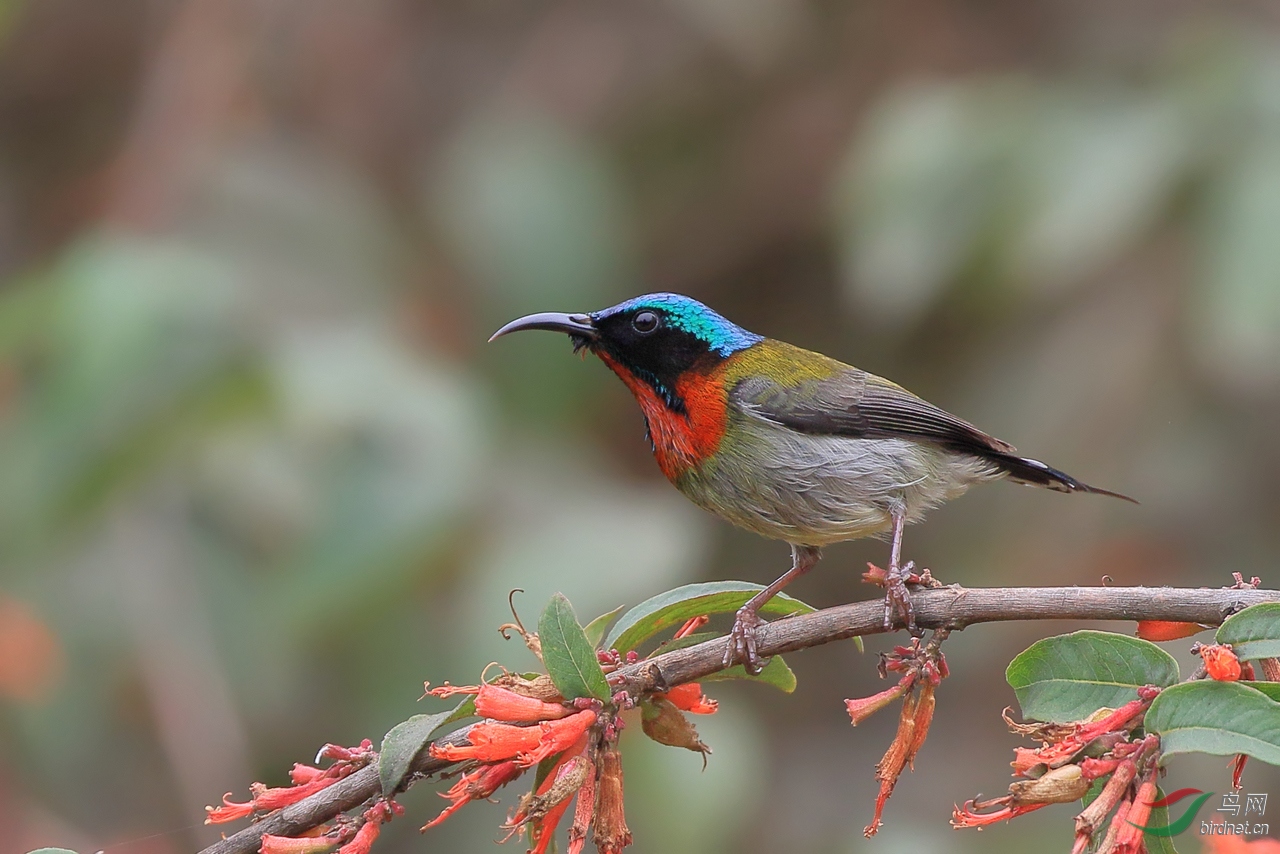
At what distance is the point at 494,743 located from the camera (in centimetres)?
235

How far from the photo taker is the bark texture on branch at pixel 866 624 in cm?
241

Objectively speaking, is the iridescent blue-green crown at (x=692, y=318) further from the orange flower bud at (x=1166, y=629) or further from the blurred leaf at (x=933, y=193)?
the orange flower bud at (x=1166, y=629)

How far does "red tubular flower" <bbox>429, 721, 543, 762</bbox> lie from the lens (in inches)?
92.5

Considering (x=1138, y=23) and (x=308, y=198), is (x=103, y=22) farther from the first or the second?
(x=1138, y=23)

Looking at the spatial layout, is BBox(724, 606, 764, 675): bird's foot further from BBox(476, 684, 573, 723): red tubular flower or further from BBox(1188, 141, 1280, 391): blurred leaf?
BBox(1188, 141, 1280, 391): blurred leaf

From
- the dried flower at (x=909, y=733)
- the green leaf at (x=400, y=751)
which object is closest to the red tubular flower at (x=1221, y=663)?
the dried flower at (x=909, y=733)

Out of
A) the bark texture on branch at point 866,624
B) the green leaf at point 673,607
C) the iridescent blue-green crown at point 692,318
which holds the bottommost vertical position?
the bark texture on branch at point 866,624

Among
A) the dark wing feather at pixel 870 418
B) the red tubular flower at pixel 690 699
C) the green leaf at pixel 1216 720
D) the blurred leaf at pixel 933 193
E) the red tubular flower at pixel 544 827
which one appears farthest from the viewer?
the blurred leaf at pixel 933 193

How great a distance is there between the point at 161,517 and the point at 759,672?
355cm

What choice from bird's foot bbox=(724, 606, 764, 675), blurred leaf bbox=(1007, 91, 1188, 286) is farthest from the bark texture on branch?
blurred leaf bbox=(1007, 91, 1188, 286)

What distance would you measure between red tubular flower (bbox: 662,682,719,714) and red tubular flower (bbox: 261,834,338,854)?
654 millimetres

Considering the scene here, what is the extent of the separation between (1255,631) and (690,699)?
980 millimetres

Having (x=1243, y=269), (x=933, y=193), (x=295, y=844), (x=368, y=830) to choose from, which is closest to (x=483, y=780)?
(x=368, y=830)

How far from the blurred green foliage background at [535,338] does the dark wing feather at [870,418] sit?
0.92m
